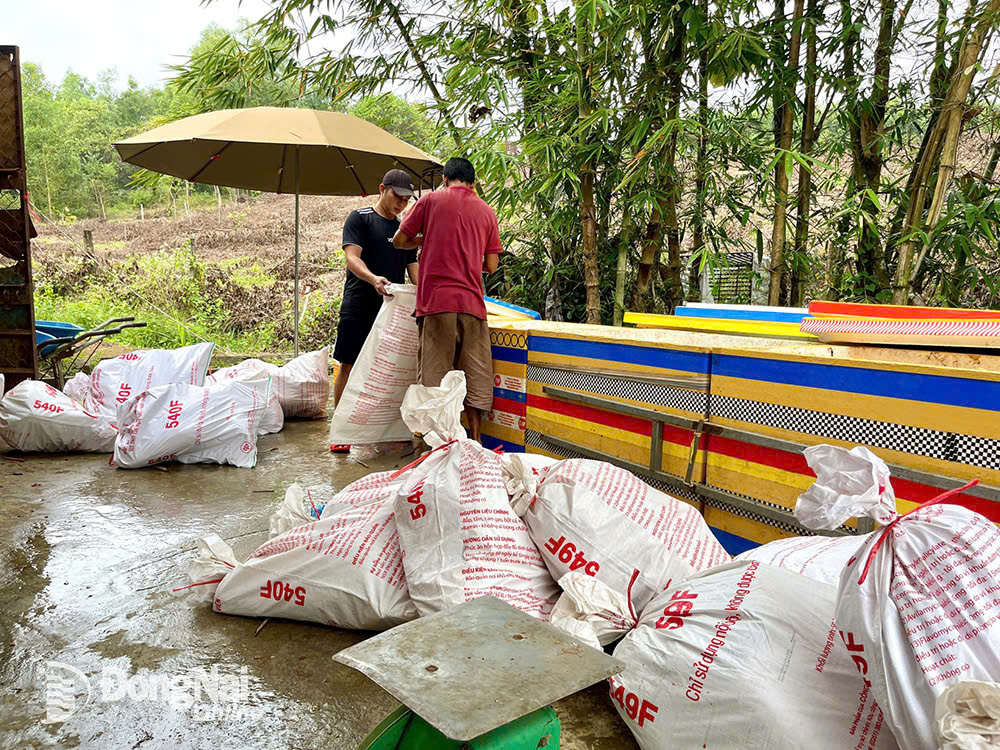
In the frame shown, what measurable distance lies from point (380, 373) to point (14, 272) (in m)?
2.96

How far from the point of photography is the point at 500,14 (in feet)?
16.6

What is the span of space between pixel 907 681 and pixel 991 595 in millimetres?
200

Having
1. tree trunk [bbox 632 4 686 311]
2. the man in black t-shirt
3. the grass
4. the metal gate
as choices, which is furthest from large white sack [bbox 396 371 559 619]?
the grass

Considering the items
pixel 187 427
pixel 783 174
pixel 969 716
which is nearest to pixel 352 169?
pixel 187 427

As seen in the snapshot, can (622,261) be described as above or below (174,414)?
above

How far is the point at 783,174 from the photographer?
4141 millimetres

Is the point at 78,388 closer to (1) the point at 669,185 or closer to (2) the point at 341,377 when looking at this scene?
(2) the point at 341,377

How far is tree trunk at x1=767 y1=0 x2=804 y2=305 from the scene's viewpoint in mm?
3975

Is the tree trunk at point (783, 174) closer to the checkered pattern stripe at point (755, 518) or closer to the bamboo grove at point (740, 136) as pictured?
the bamboo grove at point (740, 136)

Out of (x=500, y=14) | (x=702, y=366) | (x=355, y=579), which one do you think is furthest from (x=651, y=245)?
(x=355, y=579)

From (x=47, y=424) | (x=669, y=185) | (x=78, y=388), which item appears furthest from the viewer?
(x=78, y=388)

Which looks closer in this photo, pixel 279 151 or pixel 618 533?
pixel 618 533

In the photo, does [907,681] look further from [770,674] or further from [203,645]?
[203,645]
